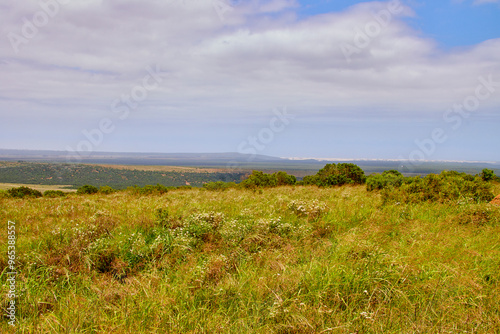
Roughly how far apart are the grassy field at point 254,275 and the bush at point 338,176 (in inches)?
554

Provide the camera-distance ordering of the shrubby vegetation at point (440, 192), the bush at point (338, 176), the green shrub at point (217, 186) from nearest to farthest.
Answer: the shrubby vegetation at point (440, 192) < the green shrub at point (217, 186) < the bush at point (338, 176)

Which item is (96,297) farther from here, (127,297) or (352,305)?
(352,305)

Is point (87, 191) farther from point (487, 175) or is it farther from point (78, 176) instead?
point (78, 176)

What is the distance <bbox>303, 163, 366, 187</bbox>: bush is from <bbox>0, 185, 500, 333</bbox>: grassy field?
1408cm

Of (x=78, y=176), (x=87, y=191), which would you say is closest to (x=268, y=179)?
(x=87, y=191)

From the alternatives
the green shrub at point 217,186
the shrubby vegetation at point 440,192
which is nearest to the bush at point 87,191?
the green shrub at point 217,186

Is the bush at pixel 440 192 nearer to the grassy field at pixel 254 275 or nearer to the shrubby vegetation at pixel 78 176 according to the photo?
the grassy field at pixel 254 275

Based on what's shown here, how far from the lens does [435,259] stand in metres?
4.82

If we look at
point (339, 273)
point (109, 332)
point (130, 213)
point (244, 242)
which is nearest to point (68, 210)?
point (130, 213)

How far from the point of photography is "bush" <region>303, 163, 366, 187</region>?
2155cm

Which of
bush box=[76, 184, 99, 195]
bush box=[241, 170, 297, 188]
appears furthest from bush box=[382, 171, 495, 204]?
bush box=[76, 184, 99, 195]

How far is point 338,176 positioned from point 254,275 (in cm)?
1870

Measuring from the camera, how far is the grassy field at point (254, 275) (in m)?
3.37

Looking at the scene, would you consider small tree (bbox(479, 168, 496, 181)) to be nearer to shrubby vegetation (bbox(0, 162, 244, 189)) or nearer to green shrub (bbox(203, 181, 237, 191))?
green shrub (bbox(203, 181, 237, 191))
